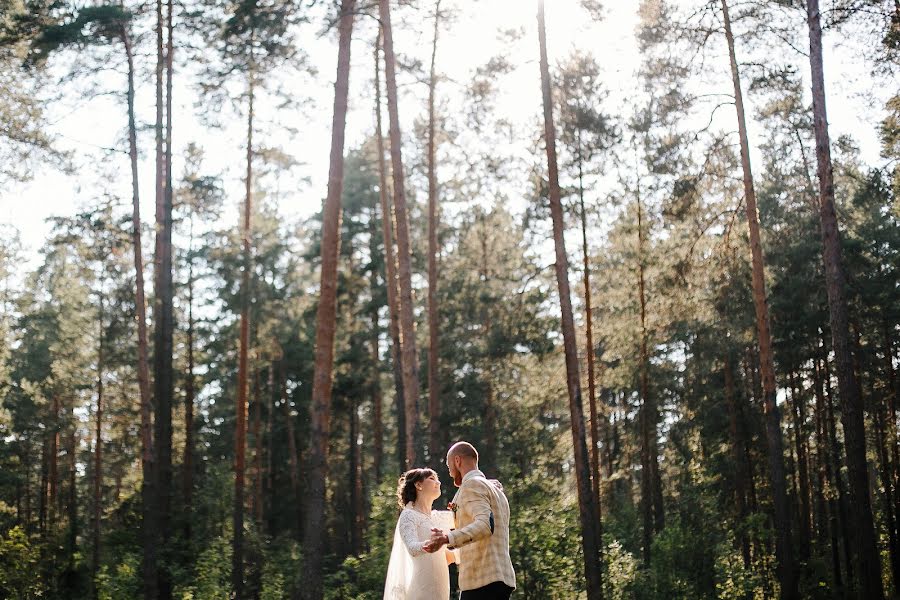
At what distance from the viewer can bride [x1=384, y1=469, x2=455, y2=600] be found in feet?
20.5

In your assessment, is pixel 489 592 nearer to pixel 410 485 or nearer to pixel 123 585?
pixel 410 485

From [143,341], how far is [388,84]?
7989mm

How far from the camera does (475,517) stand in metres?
5.70

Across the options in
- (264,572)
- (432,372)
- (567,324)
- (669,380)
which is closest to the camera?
(567,324)

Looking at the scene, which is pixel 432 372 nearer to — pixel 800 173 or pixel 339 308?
pixel 339 308

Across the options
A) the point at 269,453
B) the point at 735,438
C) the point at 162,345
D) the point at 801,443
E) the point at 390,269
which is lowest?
the point at 801,443

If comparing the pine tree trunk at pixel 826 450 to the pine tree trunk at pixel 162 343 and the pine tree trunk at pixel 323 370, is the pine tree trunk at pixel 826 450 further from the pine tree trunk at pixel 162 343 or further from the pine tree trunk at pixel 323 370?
the pine tree trunk at pixel 162 343

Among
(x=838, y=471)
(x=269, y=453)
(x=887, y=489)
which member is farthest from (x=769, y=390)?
(x=269, y=453)

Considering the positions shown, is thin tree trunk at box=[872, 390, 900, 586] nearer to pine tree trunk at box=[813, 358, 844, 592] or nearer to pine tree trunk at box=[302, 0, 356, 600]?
pine tree trunk at box=[813, 358, 844, 592]

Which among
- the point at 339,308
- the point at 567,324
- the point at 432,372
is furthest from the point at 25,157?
the point at 339,308

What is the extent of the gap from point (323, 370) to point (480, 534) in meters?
7.99

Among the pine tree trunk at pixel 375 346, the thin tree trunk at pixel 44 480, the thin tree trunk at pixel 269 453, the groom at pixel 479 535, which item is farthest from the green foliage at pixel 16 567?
the groom at pixel 479 535

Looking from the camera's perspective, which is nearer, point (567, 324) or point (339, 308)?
point (567, 324)

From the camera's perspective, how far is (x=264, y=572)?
25.3m
